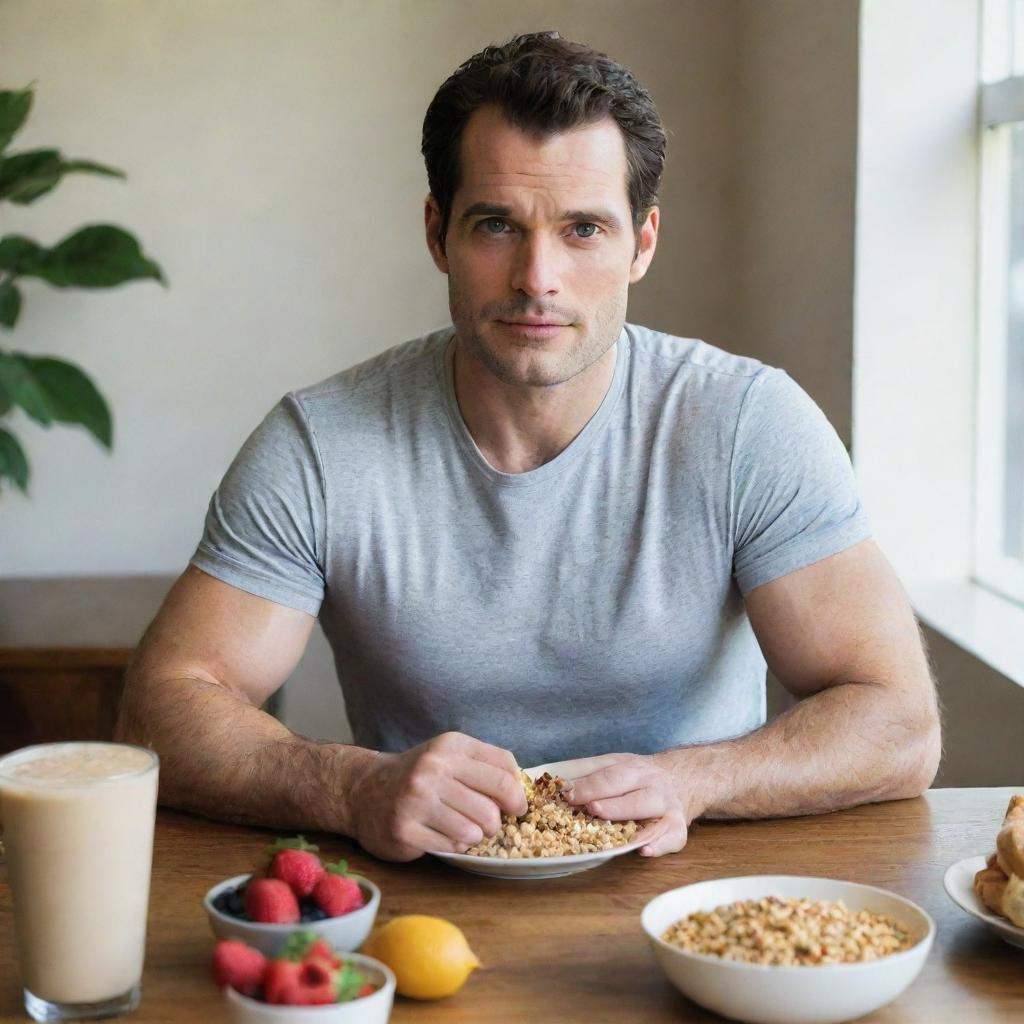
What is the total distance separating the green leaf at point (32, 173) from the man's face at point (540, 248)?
1606 mm

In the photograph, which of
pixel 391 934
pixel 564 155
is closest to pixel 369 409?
pixel 564 155

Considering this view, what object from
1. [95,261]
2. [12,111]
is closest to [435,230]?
[95,261]

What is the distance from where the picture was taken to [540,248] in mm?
1691

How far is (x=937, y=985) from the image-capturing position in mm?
1050

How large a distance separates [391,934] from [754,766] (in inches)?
21.3

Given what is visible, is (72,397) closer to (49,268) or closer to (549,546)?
(49,268)

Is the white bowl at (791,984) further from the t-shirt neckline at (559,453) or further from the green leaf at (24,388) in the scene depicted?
the green leaf at (24,388)

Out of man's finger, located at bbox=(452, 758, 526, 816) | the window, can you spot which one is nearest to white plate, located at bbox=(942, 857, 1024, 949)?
man's finger, located at bbox=(452, 758, 526, 816)

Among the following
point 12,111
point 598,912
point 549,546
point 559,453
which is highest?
point 12,111

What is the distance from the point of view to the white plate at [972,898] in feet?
3.55

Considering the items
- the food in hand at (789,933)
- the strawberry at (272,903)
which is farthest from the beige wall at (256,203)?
the strawberry at (272,903)

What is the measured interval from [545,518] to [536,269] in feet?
1.00

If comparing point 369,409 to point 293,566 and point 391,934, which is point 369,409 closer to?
point 293,566

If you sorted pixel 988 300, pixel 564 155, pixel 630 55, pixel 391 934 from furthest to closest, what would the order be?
pixel 630 55 < pixel 988 300 < pixel 564 155 < pixel 391 934
